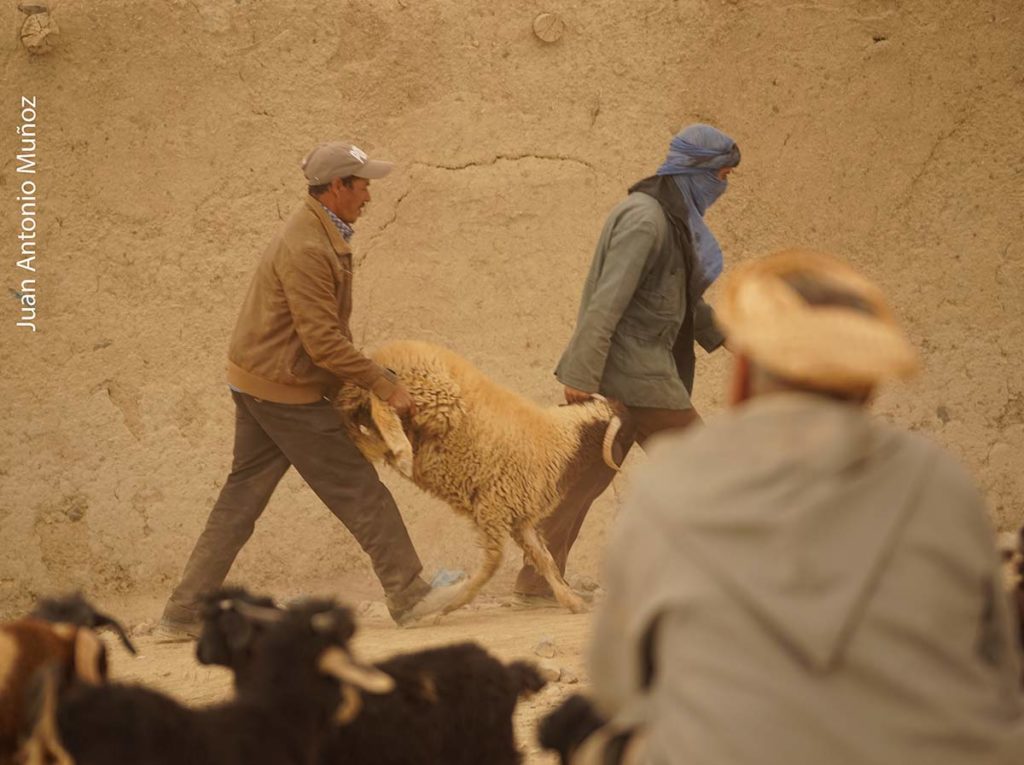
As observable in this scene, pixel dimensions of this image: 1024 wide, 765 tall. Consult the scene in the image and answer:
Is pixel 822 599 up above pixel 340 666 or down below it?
above

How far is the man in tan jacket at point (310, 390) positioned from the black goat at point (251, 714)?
10.9ft

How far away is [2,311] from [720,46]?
4848 mm

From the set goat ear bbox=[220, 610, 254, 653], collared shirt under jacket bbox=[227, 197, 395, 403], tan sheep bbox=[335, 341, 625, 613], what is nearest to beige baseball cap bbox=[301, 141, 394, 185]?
collared shirt under jacket bbox=[227, 197, 395, 403]

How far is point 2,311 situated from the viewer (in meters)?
8.48

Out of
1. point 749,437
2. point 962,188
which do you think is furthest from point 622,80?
point 749,437

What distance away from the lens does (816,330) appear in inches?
88.4

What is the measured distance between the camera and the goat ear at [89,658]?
3.30 meters

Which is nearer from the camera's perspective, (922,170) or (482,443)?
(482,443)

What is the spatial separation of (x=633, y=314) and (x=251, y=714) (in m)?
3.73

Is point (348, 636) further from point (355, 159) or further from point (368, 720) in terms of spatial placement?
point (355, 159)

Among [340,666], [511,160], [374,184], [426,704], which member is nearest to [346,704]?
[340,666]

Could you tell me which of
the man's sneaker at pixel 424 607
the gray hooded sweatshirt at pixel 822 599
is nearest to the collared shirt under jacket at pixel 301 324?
the man's sneaker at pixel 424 607

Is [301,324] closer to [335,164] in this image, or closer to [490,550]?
[335,164]

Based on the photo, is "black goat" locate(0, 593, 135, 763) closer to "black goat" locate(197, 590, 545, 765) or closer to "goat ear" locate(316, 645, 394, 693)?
"black goat" locate(197, 590, 545, 765)
